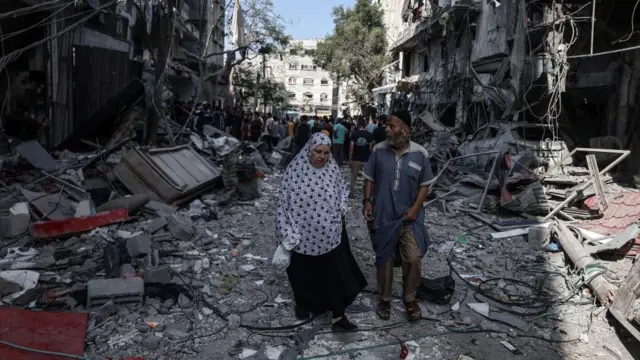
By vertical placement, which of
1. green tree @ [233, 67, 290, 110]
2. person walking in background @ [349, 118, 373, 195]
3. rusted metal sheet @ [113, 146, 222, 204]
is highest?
green tree @ [233, 67, 290, 110]

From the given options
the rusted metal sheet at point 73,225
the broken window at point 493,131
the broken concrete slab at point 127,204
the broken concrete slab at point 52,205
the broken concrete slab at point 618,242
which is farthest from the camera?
the broken window at point 493,131

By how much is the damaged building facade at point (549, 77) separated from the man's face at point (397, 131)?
4.96m

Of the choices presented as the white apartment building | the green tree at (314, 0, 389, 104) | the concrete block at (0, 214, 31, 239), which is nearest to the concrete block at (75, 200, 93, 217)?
the concrete block at (0, 214, 31, 239)

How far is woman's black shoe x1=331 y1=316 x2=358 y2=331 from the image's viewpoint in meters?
3.81

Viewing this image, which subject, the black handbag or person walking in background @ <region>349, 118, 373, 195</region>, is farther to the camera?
person walking in background @ <region>349, 118, 373, 195</region>

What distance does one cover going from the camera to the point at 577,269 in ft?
17.3

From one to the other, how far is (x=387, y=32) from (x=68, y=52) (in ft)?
84.9

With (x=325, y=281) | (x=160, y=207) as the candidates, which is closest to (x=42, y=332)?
(x=325, y=281)

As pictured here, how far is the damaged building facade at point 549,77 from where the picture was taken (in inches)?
416

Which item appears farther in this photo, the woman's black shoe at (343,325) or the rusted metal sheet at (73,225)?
the rusted metal sheet at (73,225)

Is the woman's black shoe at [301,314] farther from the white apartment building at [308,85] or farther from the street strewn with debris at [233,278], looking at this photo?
the white apartment building at [308,85]

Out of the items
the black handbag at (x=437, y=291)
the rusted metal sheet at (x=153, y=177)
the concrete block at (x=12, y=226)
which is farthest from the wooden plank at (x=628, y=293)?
the concrete block at (x=12, y=226)

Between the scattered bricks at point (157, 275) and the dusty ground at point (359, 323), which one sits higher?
the scattered bricks at point (157, 275)

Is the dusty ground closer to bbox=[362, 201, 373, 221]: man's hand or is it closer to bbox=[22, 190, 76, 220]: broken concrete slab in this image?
bbox=[362, 201, 373, 221]: man's hand
